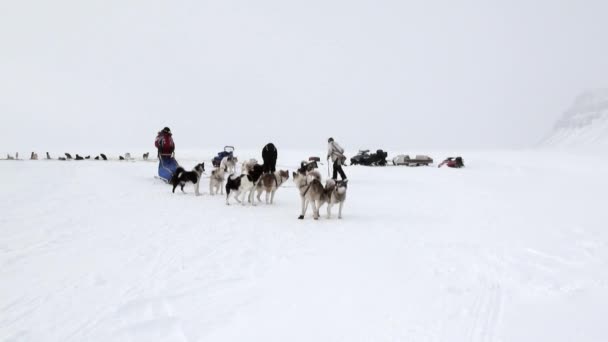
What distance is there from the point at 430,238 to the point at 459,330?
3.70 metres

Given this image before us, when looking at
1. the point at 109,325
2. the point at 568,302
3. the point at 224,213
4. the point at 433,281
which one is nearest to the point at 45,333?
the point at 109,325

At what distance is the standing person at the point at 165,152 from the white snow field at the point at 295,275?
16.9 feet

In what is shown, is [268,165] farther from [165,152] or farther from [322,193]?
[322,193]

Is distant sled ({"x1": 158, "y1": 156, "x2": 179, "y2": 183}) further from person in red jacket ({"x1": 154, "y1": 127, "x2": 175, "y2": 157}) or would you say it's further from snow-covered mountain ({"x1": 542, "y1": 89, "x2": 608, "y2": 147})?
snow-covered mountain ({"x1": 542, "y1": 89, "x2": 608, "y2": 147})

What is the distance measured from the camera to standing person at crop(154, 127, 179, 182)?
1487 centimetres

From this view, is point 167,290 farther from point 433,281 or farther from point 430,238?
point 430,238

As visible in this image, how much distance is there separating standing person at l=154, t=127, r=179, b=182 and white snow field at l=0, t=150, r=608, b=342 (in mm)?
5158

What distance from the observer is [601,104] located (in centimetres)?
14475

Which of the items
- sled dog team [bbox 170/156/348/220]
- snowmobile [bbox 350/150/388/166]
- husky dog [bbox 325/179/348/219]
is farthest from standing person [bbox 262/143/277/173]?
snowmobile [bbox 350/150/388/166]

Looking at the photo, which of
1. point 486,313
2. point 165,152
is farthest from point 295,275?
point 165,152

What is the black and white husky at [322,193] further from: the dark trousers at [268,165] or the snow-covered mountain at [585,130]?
the snow-covered mountain at [585,130]

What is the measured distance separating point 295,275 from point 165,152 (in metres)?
11.2

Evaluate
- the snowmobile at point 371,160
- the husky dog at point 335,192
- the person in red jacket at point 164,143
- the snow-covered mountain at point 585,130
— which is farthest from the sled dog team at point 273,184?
the snow-covered mountain at point 585,130

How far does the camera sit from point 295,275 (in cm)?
505
